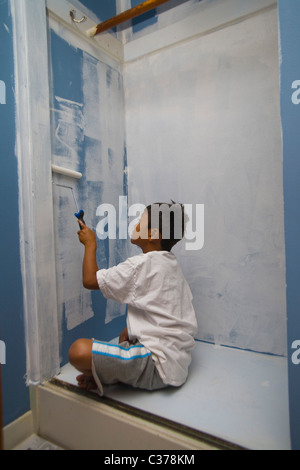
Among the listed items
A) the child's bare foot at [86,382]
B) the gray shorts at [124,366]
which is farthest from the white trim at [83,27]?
the child's bare foot at [86,382]

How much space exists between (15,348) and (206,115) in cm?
116

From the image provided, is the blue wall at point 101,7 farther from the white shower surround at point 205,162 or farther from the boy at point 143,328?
the boy at point 143,328

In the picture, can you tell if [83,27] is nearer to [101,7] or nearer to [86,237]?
[101,7]

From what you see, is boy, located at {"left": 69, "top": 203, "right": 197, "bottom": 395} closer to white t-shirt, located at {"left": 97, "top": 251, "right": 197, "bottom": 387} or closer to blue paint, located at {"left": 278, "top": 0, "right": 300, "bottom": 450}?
white t-shirt, located at {"left": 97, "top": 251, "right": 197, "bottom": 387}

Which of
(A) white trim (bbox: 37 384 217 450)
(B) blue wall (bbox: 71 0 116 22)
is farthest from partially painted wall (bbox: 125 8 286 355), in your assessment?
(A) white trim (bbox: 37 384 217 450)

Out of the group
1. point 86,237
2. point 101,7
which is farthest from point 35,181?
point 101,7

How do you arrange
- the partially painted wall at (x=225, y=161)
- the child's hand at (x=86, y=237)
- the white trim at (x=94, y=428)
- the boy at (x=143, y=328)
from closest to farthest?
the white trim at (x=94, y=428)
the boy at (x=143, y=328)
the child's hand at (x=86, y=237)
the partially painted wall at (x=225, y=161)

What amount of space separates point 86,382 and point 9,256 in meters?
0.47

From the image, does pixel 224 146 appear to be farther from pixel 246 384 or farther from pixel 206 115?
pixel 246 384

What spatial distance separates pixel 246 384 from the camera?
38.4 inches

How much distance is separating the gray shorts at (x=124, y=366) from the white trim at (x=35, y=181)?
23 centimetres

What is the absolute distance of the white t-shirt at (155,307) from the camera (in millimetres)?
903

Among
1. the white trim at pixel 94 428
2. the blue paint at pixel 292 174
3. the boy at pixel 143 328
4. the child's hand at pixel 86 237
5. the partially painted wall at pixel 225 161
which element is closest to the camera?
the blue paint at pixel 292 174

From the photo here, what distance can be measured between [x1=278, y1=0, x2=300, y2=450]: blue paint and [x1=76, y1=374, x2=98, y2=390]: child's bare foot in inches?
22.4
